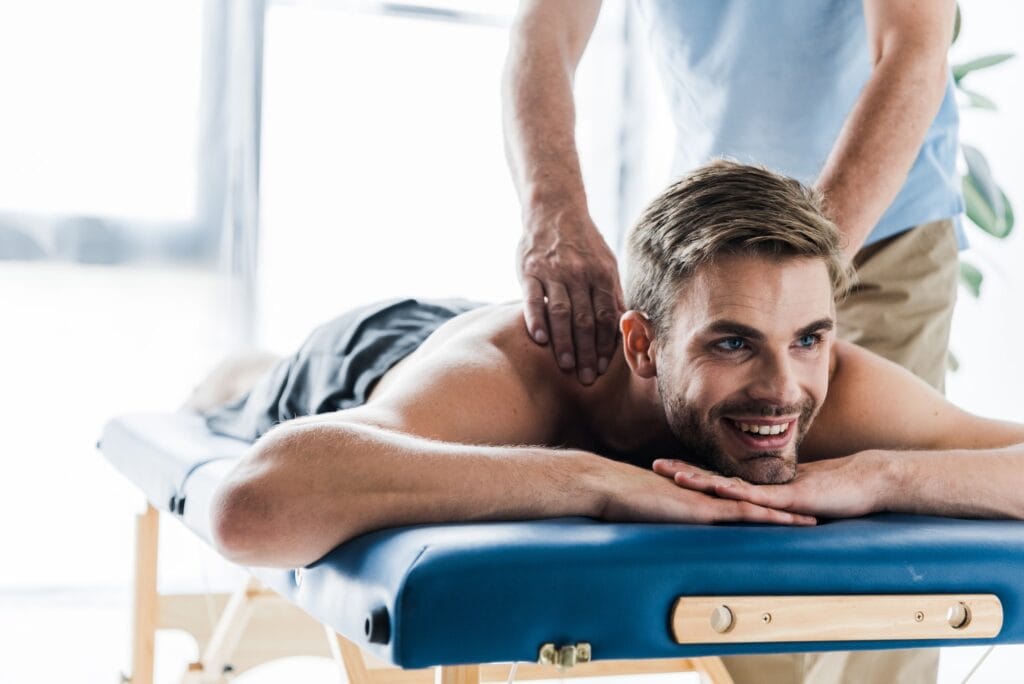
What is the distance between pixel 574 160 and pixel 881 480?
73 centimetres

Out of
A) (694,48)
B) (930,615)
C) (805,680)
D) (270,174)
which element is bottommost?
(805,680)

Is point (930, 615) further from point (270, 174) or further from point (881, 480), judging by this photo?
point (270, 174)

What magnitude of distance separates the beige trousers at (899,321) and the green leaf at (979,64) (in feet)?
2.89

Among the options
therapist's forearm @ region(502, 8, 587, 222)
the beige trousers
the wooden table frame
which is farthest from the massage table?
the beige trousers

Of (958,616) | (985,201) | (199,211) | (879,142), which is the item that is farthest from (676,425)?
(199,211)

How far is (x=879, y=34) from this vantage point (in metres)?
1.74

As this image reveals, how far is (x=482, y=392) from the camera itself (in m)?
1.41

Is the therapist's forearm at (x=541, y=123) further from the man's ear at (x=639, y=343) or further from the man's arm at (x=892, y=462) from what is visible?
the man's arm at (x=892, y=462)

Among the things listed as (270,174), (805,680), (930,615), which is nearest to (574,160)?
(930,615)

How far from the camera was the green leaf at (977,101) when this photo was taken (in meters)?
2.83

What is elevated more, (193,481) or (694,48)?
(694,48)

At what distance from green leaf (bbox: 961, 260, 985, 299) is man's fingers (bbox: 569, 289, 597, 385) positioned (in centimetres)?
162

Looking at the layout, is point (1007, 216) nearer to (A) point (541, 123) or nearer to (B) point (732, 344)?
(A) point (541, 123)

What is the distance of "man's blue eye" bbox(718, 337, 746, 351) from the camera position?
1.28m
